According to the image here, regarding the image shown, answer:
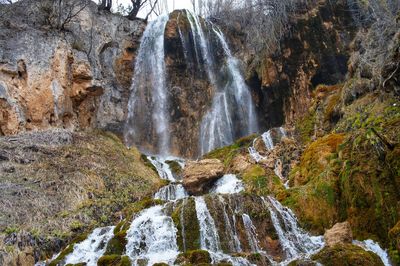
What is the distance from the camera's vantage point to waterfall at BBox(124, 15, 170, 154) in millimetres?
26031

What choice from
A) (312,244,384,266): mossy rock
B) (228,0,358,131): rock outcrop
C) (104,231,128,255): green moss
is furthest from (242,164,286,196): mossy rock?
(228,0,358,131): rock outcrop

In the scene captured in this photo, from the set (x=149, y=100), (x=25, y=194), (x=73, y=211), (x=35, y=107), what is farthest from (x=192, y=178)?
(x=149, y=100)

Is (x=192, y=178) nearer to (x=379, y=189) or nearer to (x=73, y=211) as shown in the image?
(x=73, y=211)

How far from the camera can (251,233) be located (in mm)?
10969

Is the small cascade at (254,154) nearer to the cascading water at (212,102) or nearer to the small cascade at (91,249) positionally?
the cascading water at (212,102)

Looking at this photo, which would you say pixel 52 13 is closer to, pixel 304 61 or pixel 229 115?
pixel 229 115

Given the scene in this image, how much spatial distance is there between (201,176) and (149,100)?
41.0 ft

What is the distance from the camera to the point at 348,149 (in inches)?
458

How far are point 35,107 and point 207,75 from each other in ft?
37.6

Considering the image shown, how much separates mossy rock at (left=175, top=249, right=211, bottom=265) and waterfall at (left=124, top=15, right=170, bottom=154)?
16602 mm

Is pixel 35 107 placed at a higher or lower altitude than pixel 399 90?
higher

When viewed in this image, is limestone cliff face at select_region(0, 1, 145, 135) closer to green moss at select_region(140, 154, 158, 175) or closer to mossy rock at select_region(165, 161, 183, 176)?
green moss at select_region(140, 154, 158, 175)

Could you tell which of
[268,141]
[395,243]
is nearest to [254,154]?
[268,141]

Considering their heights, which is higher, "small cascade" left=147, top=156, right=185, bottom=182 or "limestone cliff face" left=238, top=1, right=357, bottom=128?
"limestone cliff face" left=238, top=1, right=357, bottom=128
